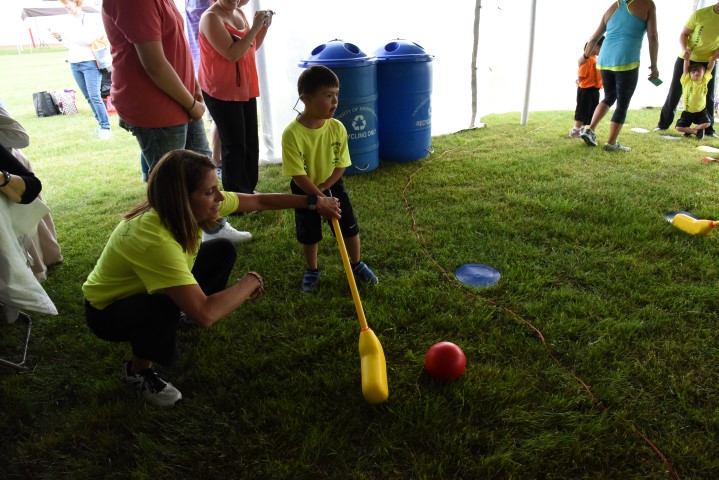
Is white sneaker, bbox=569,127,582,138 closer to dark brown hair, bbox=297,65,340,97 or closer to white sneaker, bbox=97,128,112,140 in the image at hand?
dark brown hair, bbox=297,65,340,97

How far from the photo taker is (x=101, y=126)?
672cm

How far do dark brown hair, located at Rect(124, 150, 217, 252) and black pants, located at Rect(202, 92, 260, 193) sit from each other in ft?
5.34

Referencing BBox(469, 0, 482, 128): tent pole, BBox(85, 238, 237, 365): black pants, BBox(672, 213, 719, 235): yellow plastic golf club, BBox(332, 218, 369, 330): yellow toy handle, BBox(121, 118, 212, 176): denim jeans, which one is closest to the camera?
BBox(85, 238, 237, 365): black pants

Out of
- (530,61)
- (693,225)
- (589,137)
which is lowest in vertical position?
(693,225)

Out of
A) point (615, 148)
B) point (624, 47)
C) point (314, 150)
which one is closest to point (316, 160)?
point (314, 150)

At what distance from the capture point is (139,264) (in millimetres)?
1535

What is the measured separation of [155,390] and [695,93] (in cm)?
638

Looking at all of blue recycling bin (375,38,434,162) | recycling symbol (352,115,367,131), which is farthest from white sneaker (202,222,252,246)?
blue recycling bin (375,38,434,162)

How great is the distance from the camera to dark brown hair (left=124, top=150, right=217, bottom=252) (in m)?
1.52

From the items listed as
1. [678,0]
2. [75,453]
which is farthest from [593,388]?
[678,0]

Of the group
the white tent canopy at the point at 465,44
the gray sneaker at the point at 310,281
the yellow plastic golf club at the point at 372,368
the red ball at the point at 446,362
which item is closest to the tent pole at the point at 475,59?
the white tent canopy at the point at 465,44

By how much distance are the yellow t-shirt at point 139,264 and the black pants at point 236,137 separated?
5.14ft

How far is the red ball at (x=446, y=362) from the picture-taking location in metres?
1.81

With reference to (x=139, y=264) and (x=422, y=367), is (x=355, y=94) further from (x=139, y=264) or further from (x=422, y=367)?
(x=139, y=264)
